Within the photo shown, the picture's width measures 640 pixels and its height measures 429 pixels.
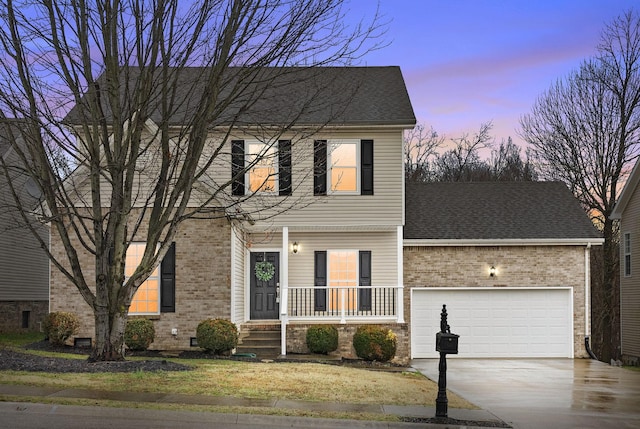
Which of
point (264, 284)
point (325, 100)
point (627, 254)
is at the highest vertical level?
point (325, 100)

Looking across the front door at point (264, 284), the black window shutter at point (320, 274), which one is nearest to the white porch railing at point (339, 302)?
the black window shutter at point (320, 274)

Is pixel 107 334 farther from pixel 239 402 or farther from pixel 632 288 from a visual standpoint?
→ pixel 632 288

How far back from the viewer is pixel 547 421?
1299cm

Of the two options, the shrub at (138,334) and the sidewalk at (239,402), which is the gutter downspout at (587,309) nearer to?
the shrub at (138,334)

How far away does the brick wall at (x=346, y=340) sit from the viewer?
23.7 m

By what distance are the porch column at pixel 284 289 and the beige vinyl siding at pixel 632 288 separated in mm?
11802

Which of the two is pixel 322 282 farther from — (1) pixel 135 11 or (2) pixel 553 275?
(1) pixel 135 11

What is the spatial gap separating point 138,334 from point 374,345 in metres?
6.10

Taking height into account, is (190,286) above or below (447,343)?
above

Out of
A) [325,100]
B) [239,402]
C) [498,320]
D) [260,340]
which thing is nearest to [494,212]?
[498,320]

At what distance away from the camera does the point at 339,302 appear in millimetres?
25906

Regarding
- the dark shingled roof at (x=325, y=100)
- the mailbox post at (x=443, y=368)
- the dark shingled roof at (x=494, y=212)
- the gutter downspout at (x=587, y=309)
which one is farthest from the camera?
the dark shingled roof at (x=494, y=212)

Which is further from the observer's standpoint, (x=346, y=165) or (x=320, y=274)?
(x=320, y=274)

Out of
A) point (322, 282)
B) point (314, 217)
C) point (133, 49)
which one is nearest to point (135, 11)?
point (133, 49)
